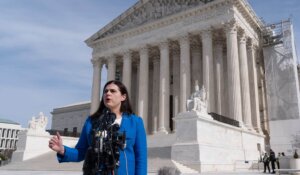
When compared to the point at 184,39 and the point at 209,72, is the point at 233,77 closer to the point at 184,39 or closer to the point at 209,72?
the point at 209,72

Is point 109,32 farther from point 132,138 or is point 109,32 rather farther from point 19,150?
point 132,138

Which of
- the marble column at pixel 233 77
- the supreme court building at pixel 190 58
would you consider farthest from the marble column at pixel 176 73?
the marble column at pixel 233 77

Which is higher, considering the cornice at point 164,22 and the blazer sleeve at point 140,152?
the cornice at point 164,22

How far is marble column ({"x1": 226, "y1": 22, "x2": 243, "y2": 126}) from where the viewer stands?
28422mm

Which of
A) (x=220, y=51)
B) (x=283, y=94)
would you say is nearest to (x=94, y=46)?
(x=220, y=51)

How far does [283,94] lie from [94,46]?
2416 centimetres

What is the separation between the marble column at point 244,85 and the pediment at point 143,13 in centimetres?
596

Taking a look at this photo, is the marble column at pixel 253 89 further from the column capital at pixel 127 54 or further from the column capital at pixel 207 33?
the column capital at pixel 127 54

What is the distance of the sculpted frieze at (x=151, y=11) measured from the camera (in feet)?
114

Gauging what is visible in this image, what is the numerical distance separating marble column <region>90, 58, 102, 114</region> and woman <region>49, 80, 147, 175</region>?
3646 centimetres

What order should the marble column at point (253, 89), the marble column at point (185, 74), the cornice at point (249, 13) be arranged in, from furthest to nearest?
1. the marble column at point (185, 74)
2. the marble column at point (253, 89)
3. the cornice at point (249, 13)

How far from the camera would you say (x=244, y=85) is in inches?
1186

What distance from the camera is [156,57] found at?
4025 centimetres

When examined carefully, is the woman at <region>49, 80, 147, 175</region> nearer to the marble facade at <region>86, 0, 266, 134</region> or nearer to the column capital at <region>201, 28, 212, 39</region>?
the marble facade at <region>86, 0, 266, 134</region>
